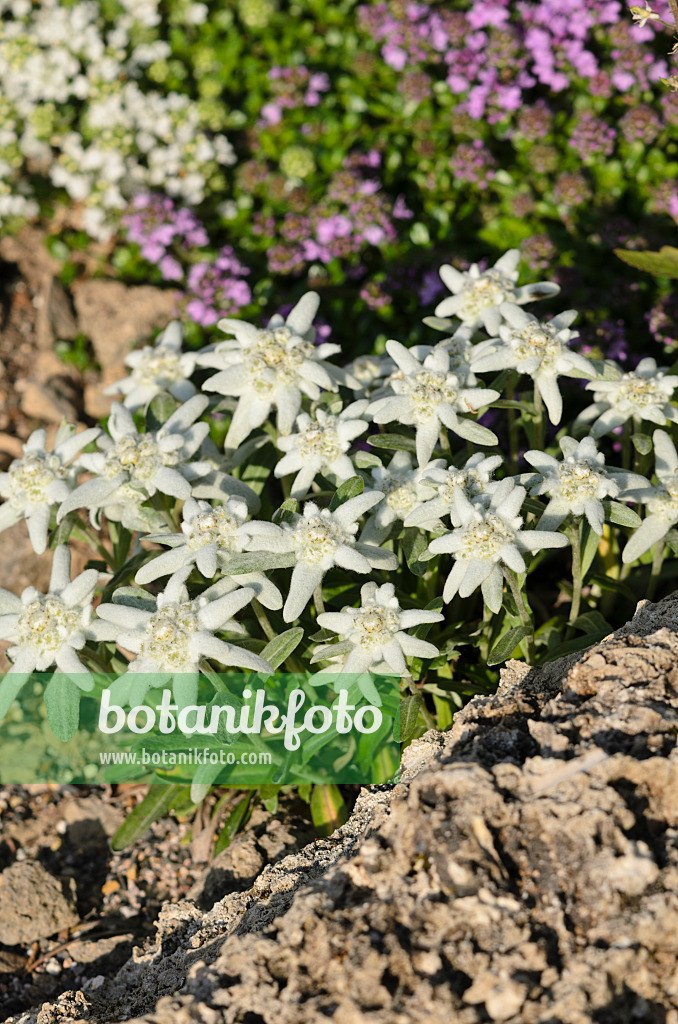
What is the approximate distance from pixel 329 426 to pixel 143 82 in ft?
17.0

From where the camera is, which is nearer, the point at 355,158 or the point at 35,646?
the point at 35,646

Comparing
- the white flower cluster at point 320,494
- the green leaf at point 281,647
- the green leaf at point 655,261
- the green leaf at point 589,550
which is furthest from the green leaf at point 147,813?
the green leaf at point 655,261

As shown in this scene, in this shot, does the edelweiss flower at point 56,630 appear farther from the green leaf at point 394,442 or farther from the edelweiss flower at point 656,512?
the edelweiss flower at point 656,512

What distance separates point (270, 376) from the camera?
3.74m

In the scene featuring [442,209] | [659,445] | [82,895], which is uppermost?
[442,209]

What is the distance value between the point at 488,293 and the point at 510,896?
2.79 m

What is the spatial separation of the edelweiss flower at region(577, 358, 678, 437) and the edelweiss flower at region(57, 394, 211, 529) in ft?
5.99

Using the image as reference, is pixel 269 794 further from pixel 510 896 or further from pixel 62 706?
pixel 510 896

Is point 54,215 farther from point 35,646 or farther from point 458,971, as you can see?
point 458,971

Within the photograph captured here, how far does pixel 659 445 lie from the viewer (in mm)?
3582

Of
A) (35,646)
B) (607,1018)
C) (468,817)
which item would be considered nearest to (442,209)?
(35,646)

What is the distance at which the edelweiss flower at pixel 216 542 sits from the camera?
3.16 meters

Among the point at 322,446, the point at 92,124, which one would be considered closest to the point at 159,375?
the point at 322,446

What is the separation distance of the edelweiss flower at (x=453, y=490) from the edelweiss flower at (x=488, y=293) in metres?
0.96
